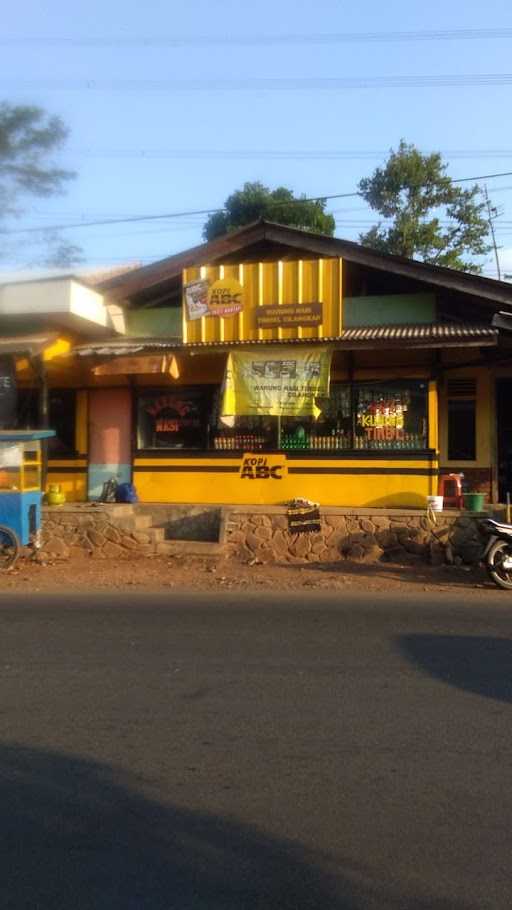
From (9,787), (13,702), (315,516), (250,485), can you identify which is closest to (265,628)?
(13,702)

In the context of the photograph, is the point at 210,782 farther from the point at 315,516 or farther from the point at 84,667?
the point at 315,516

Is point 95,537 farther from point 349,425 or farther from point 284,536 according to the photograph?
point 349,425

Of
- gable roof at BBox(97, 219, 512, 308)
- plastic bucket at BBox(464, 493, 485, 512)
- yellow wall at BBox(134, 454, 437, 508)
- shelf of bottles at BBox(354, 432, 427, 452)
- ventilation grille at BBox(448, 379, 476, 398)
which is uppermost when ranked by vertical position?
gable roof at BBox(97, 219, 512, 308)

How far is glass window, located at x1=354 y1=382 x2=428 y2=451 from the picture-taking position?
561 inches

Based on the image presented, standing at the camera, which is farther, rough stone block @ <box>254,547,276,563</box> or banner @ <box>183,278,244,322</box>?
banner @ <box>183,278,244,322</box>

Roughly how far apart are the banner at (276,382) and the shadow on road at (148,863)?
10.1 meters

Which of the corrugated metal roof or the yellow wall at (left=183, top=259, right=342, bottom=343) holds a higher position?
the yellow wall at (left=183, top=259, right=342, bottom=343)

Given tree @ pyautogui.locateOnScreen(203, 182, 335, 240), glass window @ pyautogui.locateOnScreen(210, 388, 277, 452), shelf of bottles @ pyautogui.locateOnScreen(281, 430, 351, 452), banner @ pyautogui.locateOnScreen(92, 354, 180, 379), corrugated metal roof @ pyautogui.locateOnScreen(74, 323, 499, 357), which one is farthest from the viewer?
tree @ pyautogui.locateOnScreen(203, 182, 335, 240)

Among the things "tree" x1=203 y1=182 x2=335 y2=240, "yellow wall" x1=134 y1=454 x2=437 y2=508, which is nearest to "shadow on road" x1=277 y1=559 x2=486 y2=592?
"yellow wall" x1=134 y1=454 x2=437 y2=508

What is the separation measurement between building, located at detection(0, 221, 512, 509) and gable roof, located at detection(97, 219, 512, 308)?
1.1 inches

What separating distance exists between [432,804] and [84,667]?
3.47 m

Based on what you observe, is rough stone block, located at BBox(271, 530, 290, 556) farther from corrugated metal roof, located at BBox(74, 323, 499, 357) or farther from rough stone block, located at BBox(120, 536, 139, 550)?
corrugated metal roof, located at BBox(74, 323, 499, 357)

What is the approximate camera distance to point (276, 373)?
1442 centimetres

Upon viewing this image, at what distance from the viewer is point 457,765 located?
4.86 metres
